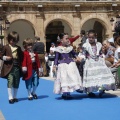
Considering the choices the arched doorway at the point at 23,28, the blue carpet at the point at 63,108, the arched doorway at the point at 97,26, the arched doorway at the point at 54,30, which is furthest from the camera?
the arched doorway at the point at 54,30

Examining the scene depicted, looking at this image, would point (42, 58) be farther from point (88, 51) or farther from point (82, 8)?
point (82, 8)

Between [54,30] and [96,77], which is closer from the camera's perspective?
[96,77]

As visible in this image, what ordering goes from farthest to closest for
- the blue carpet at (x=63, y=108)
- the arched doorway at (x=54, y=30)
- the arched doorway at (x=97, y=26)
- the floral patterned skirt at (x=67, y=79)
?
1. the arched doorway at (x=54, y=30)
2. the arched doorway at (x=97, y=26)
3. the floral patterned skirt at (x=67, y=79)
4. the blue carpet at (x=63, y=108)

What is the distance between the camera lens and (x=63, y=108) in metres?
8.35

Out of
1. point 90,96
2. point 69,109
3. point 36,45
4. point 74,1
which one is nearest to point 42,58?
point 36,45

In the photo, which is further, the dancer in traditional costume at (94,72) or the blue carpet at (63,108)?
the dancer in traditional costume at (94,72)

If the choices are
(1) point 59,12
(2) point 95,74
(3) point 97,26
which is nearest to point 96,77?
(2) point 95,74

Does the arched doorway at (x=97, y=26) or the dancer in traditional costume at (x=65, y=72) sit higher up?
the arched doorway at (x=97, y=26)

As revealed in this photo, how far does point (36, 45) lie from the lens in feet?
58.6

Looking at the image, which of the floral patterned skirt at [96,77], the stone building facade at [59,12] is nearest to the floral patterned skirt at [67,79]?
the floral patterned skirt at [96,77]

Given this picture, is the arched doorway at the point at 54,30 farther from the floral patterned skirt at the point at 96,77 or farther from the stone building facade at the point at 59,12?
the floral patterned skirt at the point at 96,77

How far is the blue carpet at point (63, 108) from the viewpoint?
745cm

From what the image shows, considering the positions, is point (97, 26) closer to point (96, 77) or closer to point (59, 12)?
point (59, 12)

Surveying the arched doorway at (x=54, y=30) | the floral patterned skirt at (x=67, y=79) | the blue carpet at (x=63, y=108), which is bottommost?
the blue carpet at (x=63, y=108)
